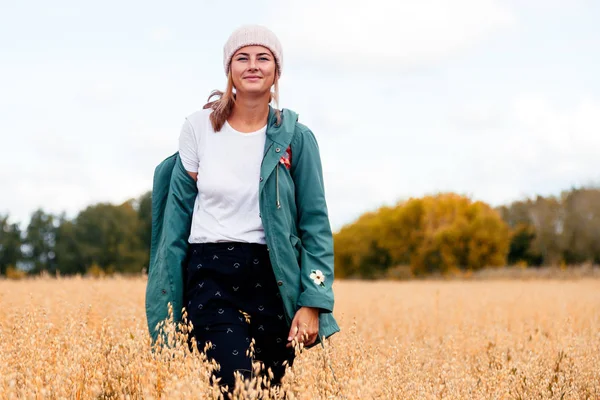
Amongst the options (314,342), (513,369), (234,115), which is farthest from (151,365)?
(513,369)

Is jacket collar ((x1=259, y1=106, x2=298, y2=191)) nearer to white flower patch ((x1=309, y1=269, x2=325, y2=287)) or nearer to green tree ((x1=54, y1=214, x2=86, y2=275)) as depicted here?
white flower patch ((x1=309, y1=269, x2=325, y2=287))

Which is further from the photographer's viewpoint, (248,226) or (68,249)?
(68,249)

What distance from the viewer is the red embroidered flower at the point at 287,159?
12.3 feet

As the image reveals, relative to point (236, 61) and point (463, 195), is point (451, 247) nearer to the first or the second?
point (463, 195)

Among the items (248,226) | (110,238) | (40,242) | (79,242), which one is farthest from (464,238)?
(248,226)

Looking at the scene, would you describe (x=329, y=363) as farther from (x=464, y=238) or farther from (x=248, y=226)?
(x=464, y=238)

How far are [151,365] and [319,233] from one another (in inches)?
51.4

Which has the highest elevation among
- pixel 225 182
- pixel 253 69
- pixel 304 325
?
pixel 253 69

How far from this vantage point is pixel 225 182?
3648 mm

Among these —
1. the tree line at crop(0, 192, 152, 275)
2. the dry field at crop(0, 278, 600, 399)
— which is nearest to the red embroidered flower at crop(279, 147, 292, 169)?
the dry field at crop(0, 278, 600, 399)

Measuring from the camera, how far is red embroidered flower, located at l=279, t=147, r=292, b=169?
148 inches

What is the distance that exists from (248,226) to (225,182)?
28 centimetres

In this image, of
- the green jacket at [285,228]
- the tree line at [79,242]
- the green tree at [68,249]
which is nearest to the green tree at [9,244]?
the tree line at [79,242]

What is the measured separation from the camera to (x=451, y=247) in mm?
49938
